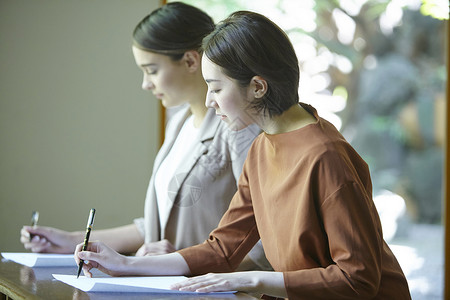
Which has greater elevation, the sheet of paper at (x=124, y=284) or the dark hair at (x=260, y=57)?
the dark hair at (x=260, y=57)

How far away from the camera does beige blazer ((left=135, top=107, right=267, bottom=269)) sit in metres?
1.75

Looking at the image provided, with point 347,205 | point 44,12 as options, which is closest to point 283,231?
point 347,205

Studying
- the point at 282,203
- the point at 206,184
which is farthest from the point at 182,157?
the point at 282,203

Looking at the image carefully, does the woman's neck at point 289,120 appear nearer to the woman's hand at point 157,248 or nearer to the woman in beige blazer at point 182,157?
the woman in beige blazer at point 182,157

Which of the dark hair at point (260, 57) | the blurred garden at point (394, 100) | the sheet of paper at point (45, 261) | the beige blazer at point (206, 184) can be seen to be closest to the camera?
the dark hair at point (260, 57)

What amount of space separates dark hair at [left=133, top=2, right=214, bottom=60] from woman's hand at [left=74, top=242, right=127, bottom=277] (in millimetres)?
680

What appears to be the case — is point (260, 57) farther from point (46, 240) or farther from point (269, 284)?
point (46, 240)

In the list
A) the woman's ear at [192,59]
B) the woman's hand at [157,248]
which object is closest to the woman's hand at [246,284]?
the woman's hand at [157,248]

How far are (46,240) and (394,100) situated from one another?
175 inches

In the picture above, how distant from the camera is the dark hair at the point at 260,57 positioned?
1342 millimetres

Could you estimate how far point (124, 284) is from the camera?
4.23ft

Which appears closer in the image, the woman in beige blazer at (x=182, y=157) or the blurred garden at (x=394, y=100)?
the woman in beige blazer at (x=182, y=157)

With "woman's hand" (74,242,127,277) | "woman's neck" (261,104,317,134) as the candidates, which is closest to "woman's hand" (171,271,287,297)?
"woman's hand" (74,242,127,277)

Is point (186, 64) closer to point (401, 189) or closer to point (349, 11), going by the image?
point (349, 11)
